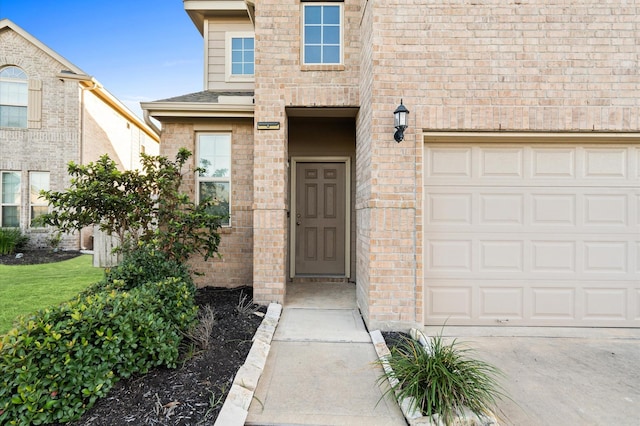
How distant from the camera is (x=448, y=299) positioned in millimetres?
3971

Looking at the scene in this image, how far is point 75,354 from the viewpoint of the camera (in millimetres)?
2162

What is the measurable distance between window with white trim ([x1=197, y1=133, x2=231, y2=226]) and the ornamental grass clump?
400 centimetres

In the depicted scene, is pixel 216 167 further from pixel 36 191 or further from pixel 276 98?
pixel 36 191

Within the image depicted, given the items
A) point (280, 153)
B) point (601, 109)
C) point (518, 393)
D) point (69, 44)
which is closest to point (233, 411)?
point (518, 393)

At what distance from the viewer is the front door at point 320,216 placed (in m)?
6.13

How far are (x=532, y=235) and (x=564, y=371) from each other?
1.58m

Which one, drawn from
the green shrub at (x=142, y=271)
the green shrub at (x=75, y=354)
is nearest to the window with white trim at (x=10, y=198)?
the green shrub at (x=142, y=271)

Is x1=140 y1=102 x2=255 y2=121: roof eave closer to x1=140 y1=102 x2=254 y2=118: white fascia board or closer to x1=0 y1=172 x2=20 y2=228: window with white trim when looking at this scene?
x1=140 y1=102 x2=254 y2=118: white fascia board

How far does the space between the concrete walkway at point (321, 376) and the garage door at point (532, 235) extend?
1.22 meters

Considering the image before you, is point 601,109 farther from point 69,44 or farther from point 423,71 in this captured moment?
point 69,44

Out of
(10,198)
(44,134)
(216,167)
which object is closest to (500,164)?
(216,167)

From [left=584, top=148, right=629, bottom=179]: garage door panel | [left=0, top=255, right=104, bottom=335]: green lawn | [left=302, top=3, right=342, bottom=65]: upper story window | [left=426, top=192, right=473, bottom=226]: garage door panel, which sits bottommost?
[left=0, top=255, right=104, bottom=335]: green lawn

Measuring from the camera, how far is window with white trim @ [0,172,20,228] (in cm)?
962

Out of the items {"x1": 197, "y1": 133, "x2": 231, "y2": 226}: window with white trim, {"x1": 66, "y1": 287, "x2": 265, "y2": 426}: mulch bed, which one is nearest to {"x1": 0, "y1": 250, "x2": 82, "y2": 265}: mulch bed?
{"x1": 197, "y1": 133, "x2": 231, "y2": 226}: window with white trim
